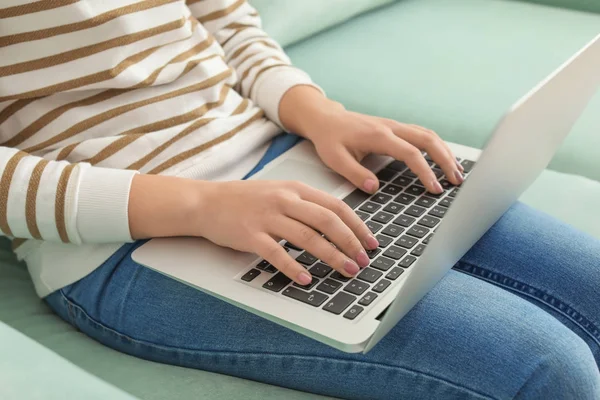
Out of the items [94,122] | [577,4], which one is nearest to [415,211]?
[94,122]

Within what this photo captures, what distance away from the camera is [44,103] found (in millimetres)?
852

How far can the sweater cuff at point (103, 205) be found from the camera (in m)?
0.78

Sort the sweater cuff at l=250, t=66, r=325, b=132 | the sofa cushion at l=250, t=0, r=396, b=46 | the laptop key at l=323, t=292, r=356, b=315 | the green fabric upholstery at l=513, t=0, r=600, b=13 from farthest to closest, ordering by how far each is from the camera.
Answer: the green fabric upholstery at l=513, t=0, r=600, b=13, the sofa cushion at l=250, t=0, r=396, b=46, the sweater cuff at l=250, t=66, r=325, b=132, the laptop key at l=323, t=292, r=356, b=315

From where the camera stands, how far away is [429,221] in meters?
0.81

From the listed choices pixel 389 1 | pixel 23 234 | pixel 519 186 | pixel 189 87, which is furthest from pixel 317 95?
pixel 389 1

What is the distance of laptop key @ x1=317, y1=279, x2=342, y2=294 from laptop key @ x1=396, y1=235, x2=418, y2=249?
10 centimetres

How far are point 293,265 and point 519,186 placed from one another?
28 cm

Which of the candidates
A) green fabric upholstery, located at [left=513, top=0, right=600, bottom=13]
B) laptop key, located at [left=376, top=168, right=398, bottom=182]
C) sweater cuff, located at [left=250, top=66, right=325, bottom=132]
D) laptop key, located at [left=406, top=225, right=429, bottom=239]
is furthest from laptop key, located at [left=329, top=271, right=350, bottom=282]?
green fabric upholstery, located at [left=513, top=0, right=600, bottom=13]

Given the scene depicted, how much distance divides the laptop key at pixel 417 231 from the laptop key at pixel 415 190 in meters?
0.07

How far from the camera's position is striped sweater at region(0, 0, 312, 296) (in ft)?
2.56

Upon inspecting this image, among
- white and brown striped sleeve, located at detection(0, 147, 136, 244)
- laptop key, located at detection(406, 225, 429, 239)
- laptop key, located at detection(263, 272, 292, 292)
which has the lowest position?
laptop key, located at detection(406, 225, 429, 239)

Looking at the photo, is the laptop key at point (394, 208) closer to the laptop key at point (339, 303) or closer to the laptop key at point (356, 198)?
the laptop key at point (356, 198)

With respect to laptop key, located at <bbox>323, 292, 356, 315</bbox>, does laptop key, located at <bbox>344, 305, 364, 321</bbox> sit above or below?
below

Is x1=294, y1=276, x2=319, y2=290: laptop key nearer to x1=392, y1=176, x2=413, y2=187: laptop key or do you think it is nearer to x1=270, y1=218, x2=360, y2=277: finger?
x1=270, y1=218, x2=360, y2=277: finger
